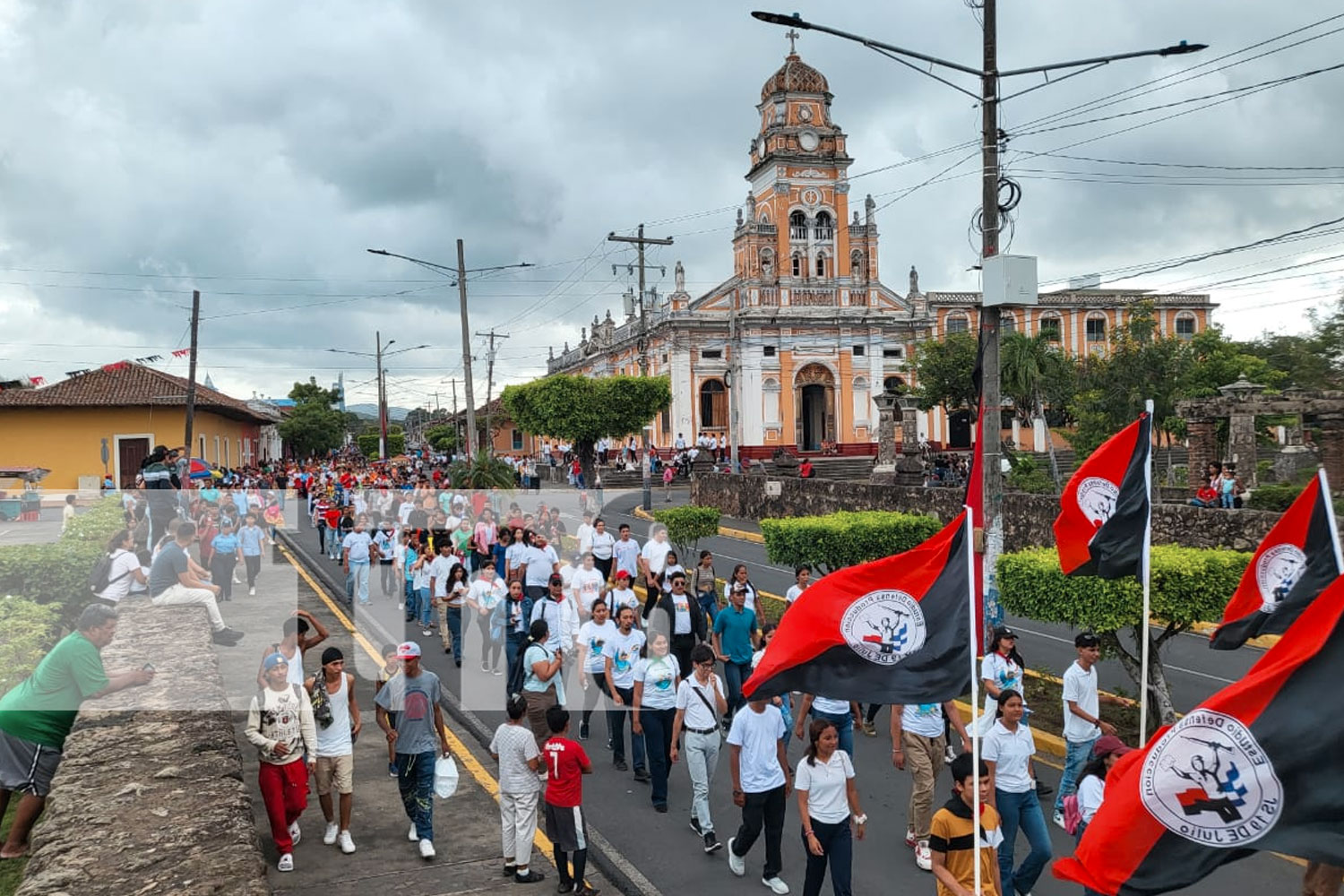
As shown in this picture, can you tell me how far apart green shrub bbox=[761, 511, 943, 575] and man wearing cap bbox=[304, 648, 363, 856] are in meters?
10.3

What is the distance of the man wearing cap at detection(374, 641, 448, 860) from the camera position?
7430 millimetres

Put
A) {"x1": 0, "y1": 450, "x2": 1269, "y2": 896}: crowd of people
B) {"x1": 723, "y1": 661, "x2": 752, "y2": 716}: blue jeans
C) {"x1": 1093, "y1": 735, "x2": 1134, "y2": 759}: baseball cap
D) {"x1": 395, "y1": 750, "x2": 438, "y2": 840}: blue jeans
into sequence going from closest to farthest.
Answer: {"x1": 1093, "y1": 735, "x2": 1134, "y2": 759}: baseball cap, {"x1": 0, "y1": 450, "x2": 1269, "y2": 896}: crowd of people, {"x1": 395, "y1": 750, "x2": 438, "y2": 840}: blue jeans, {"x1": 723, "y1": 661, "x2": 752, "y2": 716}: blue jeans

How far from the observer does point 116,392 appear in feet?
117

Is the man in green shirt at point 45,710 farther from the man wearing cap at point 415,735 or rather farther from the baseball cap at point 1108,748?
the baseball cap at point 1108,748

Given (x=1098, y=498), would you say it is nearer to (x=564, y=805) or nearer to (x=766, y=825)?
(x=766, y=825)

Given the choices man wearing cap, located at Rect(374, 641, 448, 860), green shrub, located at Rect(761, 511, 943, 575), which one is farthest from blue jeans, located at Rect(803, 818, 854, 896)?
green shrub, located at Rect(761, 511, 943, 575)

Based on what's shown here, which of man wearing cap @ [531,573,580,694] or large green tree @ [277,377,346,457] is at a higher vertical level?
large green tree @ [277,377,346,457]

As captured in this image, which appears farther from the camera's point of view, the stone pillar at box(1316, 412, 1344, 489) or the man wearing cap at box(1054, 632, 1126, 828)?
the stone pillar at box(1316, 412, 1344, 489)

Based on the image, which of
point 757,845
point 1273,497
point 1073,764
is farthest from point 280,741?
point 1273,497

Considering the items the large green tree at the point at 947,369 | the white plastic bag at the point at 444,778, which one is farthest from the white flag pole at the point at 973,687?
the large green tree at the point at 947,369

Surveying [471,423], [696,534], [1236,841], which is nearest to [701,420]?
[471,423]

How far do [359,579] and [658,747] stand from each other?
10128 mm

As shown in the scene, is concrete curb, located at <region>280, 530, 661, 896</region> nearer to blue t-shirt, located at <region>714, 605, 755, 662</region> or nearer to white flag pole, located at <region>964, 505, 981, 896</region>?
blue t-shirt, located at <region>714, 605, 755, 662</region>

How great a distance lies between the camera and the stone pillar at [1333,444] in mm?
21703
